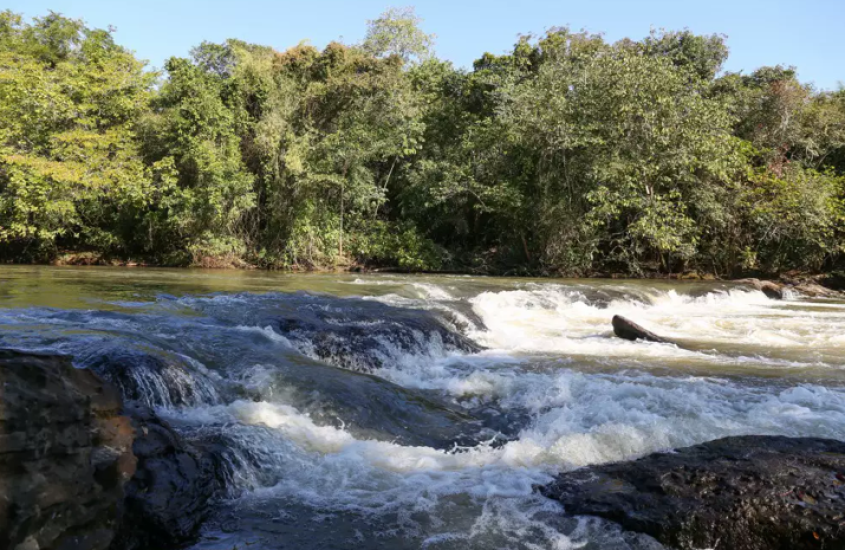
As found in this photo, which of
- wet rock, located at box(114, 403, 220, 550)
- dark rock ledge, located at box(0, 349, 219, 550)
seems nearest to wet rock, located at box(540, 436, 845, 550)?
wet rock, located at box(114, 403, 220, 550)

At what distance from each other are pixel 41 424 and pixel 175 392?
2.36 metres

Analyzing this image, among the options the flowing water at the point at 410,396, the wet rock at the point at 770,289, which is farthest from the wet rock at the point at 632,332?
the wet rock at the point at 770,289

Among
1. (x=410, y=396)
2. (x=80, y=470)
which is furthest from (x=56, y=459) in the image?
(x=410, y=396)

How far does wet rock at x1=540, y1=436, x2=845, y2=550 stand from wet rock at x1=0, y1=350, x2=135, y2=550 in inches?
98.1

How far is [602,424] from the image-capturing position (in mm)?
4820

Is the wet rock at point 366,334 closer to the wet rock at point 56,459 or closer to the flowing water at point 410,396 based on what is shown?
the flowing water at point 410,396

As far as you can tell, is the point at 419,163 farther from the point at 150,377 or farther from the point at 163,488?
the point at 163,488

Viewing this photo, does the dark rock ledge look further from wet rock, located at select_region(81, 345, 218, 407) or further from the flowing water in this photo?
wet rock, located at select_region(81, 345, 218, 407)

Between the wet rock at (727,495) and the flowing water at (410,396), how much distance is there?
19 cm

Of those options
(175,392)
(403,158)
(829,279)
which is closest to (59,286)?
(175,392)

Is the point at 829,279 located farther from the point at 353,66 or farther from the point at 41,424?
the point at 41,424

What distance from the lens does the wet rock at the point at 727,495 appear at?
117 inches

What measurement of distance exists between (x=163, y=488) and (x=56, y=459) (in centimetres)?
74

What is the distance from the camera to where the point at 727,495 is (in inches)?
126
